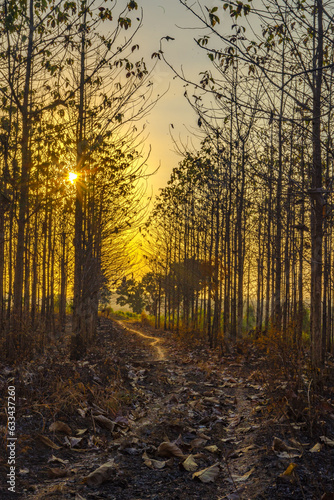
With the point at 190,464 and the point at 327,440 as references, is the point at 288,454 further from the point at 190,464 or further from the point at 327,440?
the point at 190,464

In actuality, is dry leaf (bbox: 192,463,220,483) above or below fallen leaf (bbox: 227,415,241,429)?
above

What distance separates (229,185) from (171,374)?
24.3 ft

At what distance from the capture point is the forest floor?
378 cm

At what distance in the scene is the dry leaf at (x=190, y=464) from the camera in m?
4.28

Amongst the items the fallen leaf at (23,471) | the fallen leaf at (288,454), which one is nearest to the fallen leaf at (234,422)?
the fallen leaf at (288,454)

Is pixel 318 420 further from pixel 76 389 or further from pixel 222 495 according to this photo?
pixel 76 389

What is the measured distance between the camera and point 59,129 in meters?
9.61

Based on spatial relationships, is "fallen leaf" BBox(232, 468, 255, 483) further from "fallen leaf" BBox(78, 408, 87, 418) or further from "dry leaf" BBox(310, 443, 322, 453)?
"fallen leaf" BBox(78, 408, 87, 418)

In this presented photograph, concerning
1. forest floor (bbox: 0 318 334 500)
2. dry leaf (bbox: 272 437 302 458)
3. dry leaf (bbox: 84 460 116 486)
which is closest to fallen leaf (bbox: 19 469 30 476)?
forest floor (bbox: 0 318 334 500)

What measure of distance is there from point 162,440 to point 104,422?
0.89 m

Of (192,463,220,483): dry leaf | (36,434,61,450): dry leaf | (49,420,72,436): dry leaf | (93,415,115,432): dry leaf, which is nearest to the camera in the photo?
(192,463,220,483): dry leaf

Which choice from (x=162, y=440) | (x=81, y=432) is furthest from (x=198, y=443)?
(x=81, y=432)

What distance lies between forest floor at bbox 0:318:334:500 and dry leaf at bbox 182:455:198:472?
0.04ft

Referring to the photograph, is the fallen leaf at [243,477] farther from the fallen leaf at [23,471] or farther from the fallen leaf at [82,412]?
the fallen leaf at [82,412]
